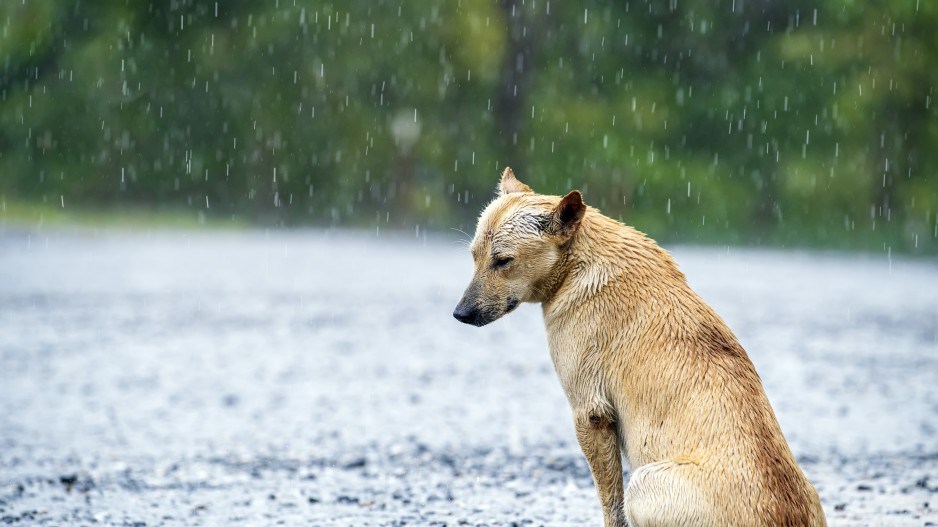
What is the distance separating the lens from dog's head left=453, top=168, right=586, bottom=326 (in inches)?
209

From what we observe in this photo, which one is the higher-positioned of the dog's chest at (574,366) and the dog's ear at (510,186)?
the dog's ear at (510,186)

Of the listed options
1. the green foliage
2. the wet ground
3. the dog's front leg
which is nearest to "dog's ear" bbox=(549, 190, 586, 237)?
the dog's front leg

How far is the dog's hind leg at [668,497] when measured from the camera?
14.8ft

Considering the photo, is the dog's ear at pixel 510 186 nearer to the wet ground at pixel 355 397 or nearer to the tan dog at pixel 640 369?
the tan dog at pixel 640 369

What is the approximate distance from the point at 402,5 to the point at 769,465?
117 ft

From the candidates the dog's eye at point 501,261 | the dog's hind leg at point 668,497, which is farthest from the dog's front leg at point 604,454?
the dog's eye at point 501,261

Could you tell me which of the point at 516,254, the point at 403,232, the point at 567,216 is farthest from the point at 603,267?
the point at 403,232

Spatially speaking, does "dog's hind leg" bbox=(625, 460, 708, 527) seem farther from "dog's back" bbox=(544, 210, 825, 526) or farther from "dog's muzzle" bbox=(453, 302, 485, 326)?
"dog's muzzle" bbox=(453, 302, 485, 326)

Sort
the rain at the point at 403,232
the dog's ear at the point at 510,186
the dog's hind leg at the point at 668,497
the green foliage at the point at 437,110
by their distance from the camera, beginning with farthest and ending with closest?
1. the green foliage at the point at 437,110
2. the rain at the point at 403,232
3. the dog's ear at the point at 510,186
4. the dog's hind leg at the point at 668,497

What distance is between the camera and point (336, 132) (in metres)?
40.7

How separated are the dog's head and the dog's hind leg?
3.59ft

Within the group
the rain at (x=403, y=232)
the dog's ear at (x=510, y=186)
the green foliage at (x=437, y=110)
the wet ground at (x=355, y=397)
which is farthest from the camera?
the green foliage at (x=437, y=110)

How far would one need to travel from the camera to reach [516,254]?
5.34 m

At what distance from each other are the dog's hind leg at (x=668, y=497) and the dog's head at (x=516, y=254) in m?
1.09
